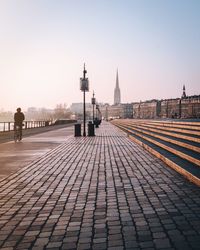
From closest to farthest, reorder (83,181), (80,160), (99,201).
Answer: (99,201)
(83,181)
(80,160)

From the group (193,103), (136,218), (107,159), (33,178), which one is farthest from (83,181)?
(193,103)

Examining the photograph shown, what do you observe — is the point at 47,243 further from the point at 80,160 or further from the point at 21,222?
the point at 80,160

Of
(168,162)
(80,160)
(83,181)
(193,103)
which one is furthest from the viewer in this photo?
(193,103)

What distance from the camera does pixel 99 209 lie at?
510cm

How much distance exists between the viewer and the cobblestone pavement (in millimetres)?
3820

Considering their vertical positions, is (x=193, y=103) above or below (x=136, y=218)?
above

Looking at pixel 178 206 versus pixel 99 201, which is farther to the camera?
pixel 99 201

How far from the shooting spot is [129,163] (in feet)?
31.8

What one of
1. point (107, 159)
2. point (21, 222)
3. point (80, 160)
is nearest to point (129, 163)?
point (107, 159)

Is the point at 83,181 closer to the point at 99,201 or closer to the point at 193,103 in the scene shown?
the point at 99,201

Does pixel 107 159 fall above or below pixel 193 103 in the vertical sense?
below

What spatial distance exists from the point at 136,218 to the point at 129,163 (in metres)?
5.10

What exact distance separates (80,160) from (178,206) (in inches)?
228

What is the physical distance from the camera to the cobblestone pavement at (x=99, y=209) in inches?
150
